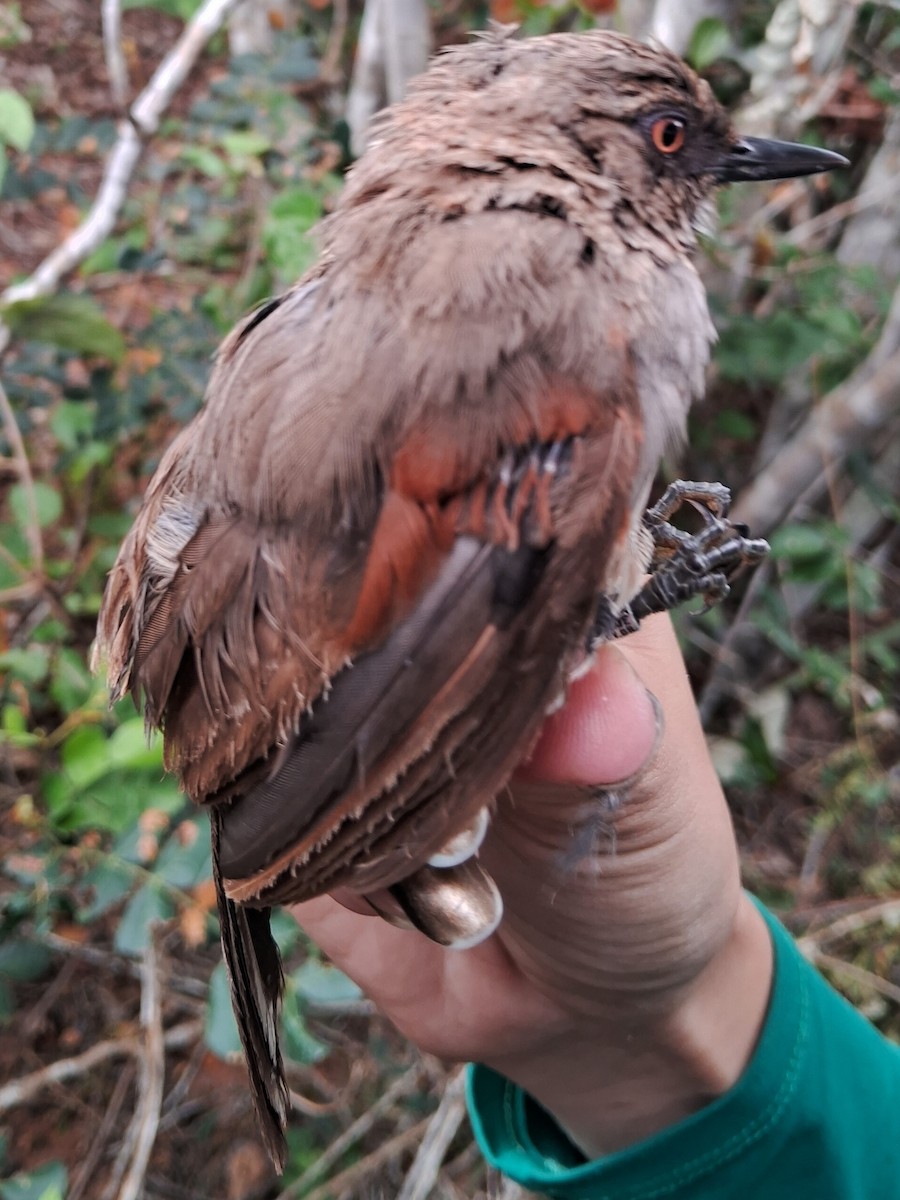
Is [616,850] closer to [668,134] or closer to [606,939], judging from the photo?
[606,939]

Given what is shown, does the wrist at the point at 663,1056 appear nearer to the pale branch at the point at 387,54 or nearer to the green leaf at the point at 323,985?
the green leaf at the point at 323,985

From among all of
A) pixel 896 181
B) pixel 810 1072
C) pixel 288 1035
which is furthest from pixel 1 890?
pixel 896 181

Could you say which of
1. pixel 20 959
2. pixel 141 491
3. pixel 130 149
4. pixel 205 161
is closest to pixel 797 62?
pixel 205 161

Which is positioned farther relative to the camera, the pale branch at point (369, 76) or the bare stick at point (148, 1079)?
the pale branch at point (369, 76)

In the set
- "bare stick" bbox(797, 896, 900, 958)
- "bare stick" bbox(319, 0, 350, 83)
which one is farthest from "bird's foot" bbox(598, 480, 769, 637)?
"bare stick" bbox(319, 0, 350, 83)

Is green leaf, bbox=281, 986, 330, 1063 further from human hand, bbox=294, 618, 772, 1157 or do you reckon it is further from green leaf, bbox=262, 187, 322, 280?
green leaf, bbox=262, 187, 322, 280

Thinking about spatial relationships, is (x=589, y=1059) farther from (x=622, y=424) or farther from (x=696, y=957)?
(x=622, y=424)

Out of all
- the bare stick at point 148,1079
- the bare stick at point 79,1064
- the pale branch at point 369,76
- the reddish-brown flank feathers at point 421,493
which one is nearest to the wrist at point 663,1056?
the reddish-brown flank feathers at point 421,493
